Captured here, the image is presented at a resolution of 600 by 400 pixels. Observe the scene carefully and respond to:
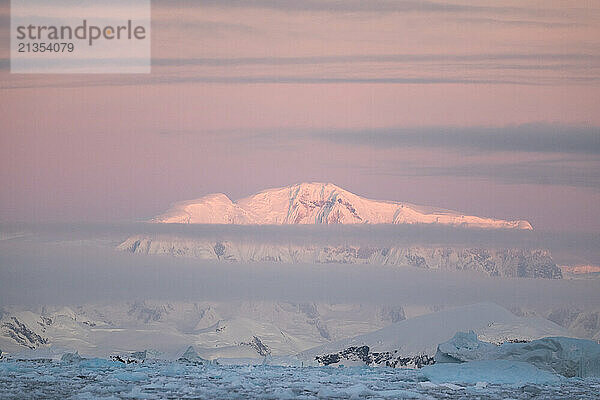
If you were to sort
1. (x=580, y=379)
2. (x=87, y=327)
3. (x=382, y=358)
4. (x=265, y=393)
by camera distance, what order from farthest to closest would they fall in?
(x=87, y=327), (x=382, y=358), (x=580, y=379), (x=265, y=393)

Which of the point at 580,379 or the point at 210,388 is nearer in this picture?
the point at 210,388

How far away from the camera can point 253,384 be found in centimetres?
1361

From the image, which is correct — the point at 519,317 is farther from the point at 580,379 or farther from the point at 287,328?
the point at 287,328

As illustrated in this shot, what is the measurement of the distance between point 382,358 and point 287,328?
47.3 meters

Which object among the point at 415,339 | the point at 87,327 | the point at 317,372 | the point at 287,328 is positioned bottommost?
the point at 287,328

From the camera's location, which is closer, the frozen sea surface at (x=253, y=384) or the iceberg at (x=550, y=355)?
the frozen sea surface at (x=253, y=384)

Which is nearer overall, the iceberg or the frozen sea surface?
the frozen sea surface

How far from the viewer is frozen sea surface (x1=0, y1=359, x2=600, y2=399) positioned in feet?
40.8

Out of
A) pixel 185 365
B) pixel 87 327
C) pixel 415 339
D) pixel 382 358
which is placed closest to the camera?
pixel 185 365

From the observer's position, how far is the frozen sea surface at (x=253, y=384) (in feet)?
40.8

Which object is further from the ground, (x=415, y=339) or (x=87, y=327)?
(x=415, y=339)

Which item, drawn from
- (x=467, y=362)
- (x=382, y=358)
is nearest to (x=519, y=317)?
(x=382, y=358)

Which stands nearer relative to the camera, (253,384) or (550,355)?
(253,384)

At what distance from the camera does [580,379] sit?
15.1 metres
